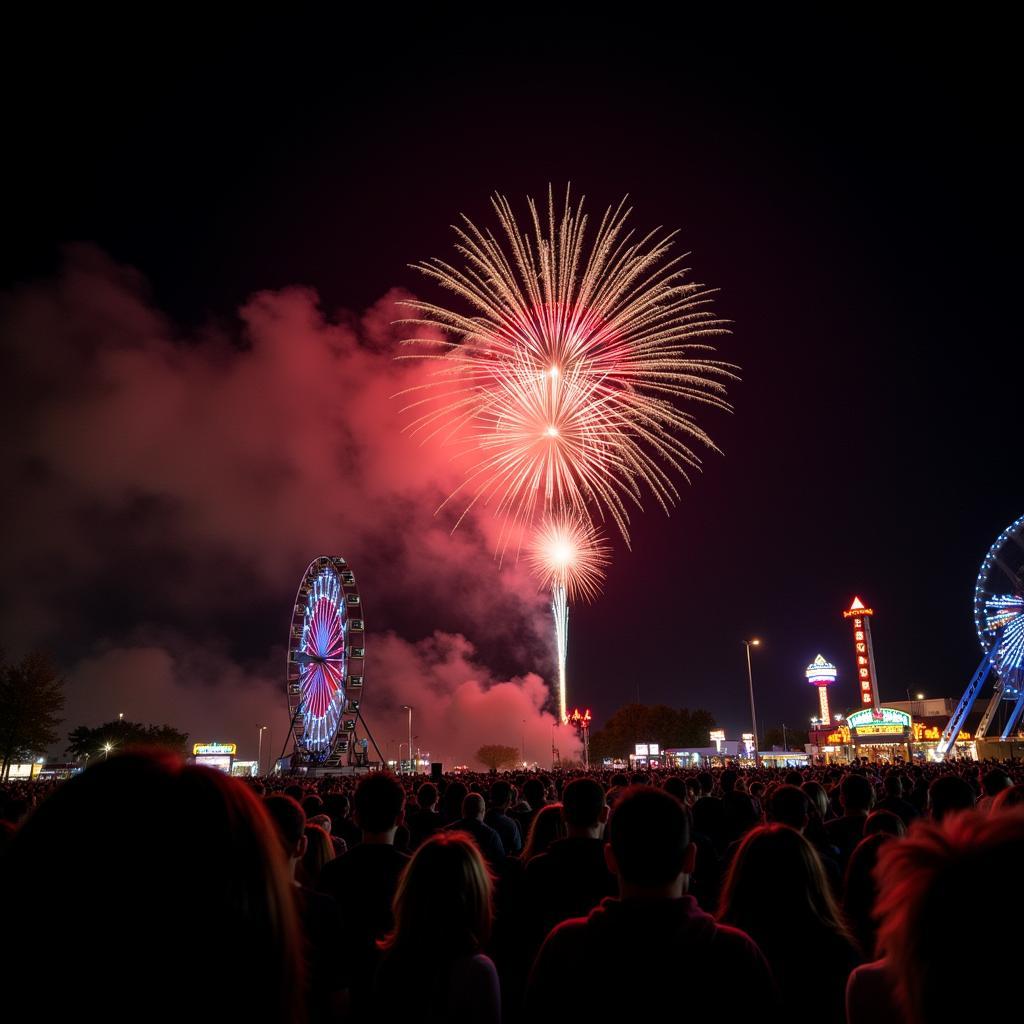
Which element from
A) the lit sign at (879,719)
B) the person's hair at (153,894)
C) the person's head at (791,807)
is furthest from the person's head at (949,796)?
the lit sign at (879,719)

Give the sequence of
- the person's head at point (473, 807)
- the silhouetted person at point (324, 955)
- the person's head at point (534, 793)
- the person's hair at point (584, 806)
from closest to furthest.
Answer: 1. the silhouetted person at point (324, 955)
2. the person's hair at point (584, 806)
3. the person's head at point (473, 807)
4. the person's head at point (534, 793)

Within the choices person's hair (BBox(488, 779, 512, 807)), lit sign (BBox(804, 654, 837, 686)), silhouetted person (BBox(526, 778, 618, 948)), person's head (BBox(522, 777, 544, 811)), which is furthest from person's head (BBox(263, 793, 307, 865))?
lit sign (BBox(804, 654, 837, 686))

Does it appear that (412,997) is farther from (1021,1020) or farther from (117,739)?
(117,739)

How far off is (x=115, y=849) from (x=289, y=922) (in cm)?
A: 39

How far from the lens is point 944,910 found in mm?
1592

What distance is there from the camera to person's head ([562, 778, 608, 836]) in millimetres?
5660

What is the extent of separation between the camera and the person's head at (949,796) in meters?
6.94

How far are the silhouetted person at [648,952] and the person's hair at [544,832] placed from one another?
422 centimetres

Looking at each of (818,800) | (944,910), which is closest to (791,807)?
(818,800)

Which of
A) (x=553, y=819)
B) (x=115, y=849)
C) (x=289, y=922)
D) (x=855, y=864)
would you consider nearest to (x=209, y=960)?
(x=289, y=922)

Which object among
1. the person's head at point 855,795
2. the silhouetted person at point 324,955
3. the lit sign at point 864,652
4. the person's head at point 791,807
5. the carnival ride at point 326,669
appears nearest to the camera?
the silhouetted person at point 324,955

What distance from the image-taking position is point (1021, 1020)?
1.45 metres

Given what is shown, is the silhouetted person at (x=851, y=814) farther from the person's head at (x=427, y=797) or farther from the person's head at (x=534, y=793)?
the person's head at (x=427, y=797)

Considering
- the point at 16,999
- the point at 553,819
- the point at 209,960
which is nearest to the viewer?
the point at 16,999
